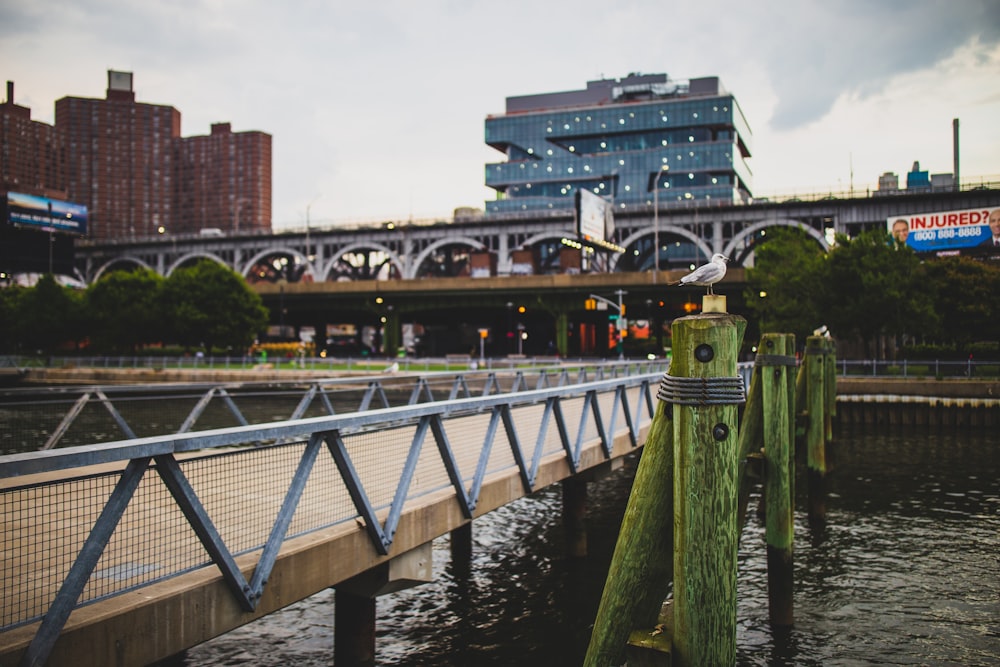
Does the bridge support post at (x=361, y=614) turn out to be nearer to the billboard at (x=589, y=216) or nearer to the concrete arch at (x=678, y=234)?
the billboard at (x=589, y=216)

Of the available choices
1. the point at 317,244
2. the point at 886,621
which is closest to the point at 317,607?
the point at 886,621

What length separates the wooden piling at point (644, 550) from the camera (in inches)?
194

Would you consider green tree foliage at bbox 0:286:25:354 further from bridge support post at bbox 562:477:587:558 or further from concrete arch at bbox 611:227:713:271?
bridge support post at bbox 562:477:587:558

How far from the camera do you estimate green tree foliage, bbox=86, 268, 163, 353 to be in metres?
71.1

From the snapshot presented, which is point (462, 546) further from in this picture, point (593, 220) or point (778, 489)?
point (593, 220)

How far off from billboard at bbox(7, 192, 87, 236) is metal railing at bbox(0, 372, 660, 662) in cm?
12598

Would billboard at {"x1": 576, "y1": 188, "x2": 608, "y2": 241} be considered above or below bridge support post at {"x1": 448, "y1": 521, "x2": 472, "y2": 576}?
above

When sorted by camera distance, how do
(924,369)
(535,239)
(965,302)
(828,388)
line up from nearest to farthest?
(828,388) < (924,369) < (965,302) < (535,239)

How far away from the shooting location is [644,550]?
4.94m

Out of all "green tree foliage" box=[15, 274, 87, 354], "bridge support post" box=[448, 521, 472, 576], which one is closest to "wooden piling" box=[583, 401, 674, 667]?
"bridge support post" box=[448, 521, 472, 576]

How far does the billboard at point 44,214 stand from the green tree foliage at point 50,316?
43023mm

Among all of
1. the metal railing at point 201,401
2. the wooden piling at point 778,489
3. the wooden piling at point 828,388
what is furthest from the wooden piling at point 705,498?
the wooden piling at point 828,388

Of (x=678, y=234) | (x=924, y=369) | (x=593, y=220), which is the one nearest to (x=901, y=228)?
(x=593, y=220)

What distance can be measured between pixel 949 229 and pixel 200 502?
71981 mm
